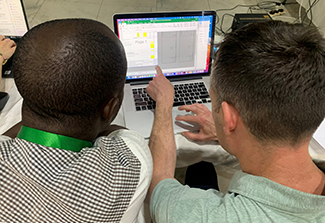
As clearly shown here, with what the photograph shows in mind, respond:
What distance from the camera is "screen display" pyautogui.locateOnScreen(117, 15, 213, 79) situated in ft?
3.09

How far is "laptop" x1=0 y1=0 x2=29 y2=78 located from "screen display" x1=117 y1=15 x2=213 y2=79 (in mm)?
506

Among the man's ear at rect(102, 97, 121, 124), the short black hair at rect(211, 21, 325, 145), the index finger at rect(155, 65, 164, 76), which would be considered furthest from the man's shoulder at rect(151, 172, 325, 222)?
the index finger at rect(155, 65, 164, 76)

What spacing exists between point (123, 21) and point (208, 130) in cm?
53

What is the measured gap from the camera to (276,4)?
2.17 meters

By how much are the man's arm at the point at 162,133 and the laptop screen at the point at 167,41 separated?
0.08 metres

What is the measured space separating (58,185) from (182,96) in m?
0.67

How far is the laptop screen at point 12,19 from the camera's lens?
1.03 m

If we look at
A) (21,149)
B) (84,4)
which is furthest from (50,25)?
(84,4)

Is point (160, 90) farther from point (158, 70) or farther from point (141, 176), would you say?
point (141, 176)

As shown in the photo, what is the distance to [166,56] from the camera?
1021 millimetres

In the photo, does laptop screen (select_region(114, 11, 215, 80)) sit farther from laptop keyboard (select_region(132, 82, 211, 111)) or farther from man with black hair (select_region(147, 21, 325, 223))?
man with black hair (select_region(147, 21, 325, 223))

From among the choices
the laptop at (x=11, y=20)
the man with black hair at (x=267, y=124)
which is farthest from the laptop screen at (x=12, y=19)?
the man with black hair at (x=267, y=124)

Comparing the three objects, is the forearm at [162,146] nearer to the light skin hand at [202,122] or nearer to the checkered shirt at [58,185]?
the light skin hand at [202,122]

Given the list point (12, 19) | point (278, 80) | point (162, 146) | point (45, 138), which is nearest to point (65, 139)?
point (45, 138)
